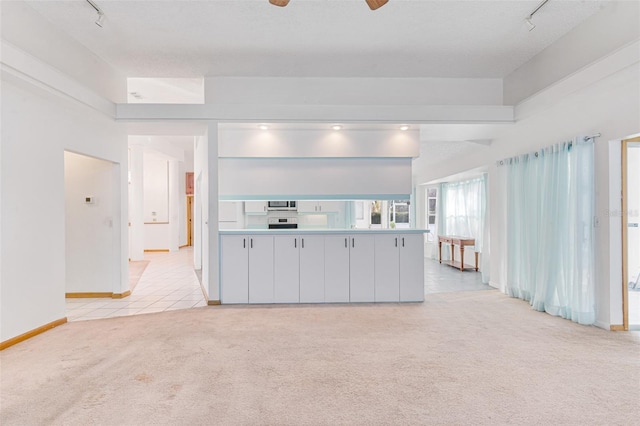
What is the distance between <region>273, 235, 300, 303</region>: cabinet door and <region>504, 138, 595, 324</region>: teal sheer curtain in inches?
122

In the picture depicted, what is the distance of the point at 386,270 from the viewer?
473 cm

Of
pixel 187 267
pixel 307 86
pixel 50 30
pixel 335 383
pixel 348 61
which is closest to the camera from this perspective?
pixel 335 383

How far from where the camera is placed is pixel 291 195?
502 centimetres

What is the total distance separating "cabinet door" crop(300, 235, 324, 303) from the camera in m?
4.67

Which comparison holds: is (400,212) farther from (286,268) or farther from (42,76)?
(42,76)

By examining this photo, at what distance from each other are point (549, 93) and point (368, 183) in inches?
95.9

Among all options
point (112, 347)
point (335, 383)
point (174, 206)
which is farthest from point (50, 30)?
point (174, 206)

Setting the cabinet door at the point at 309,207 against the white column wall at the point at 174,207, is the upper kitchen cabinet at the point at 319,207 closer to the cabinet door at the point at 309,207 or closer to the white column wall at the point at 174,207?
the cabinet door at the point at 309,207

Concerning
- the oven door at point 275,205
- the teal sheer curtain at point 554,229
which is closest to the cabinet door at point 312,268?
the oven door at point 275,205

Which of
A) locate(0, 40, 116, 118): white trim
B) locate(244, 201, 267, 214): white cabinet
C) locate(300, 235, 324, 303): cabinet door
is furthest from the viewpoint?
locate(244, 201, 267, 214): white cabinet

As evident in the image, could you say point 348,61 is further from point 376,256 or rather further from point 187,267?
point 187,267

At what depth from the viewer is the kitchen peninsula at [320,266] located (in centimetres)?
466

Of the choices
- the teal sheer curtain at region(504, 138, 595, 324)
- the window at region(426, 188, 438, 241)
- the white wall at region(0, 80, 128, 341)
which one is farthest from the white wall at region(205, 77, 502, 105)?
the window at region(426, 188, 438, 241)

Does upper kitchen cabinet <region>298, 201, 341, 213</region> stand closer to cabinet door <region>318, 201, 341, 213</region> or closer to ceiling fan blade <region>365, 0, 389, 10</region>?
cabinet door <region>318, 201, 341, 213</region>
